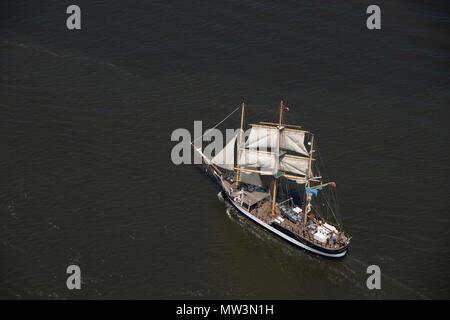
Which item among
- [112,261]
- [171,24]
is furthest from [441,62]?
[112,261]

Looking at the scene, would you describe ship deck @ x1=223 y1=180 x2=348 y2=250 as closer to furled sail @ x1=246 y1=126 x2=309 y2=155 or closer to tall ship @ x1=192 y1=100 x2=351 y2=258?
tall ship @ x1=192 y1=100 x2=351 y2=258

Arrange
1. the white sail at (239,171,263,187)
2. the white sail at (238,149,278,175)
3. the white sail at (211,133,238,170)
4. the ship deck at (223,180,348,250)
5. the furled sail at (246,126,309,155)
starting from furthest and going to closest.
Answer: the white sail at (211,133,238,170) < the white sail at (239,171,263,187) < the white sail at (238,149,278,175) < the furled sail at (246,126,309,155) < the ship deck at (223,180,348,250)

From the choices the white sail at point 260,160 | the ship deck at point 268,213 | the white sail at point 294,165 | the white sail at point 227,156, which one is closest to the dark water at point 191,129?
the ship deck at point 268,213

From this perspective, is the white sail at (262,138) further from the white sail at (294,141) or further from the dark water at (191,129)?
the dark water at (191,129)

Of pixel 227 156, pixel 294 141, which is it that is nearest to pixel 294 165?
pixel 294 141

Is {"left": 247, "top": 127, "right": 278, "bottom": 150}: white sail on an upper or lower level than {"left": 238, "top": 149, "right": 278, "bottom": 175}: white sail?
upper

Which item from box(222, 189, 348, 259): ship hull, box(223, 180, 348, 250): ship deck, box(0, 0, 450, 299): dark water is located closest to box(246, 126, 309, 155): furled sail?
box(223, 180, 348, 250): ship deck

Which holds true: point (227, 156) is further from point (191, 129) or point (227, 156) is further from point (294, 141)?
point (191, 129)
